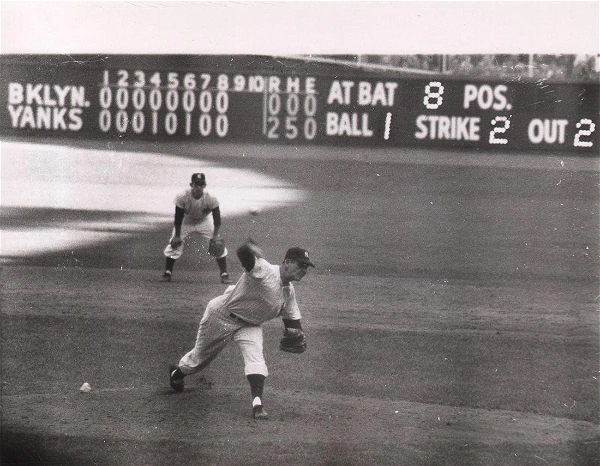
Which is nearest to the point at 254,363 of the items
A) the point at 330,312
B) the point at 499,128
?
the point at 330,312

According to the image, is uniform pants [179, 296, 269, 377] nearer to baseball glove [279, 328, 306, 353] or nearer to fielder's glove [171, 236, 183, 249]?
baseball glove [279, 328, 306, 353]

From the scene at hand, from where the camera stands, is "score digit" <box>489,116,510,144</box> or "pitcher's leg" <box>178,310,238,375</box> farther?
"score digit" <box>489,116,510,144</box>

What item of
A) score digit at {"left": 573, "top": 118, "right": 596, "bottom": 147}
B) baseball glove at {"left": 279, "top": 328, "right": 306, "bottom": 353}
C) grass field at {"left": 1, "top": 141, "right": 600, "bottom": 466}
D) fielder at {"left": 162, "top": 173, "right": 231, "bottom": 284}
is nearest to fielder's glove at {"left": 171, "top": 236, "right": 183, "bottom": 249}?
fielder at {"left": 162, "top": 173, "right": 231, "bottom": 284}

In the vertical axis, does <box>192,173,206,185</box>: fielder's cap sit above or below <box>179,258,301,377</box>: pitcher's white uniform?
above

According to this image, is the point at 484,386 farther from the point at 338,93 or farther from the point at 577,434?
the point at 338,93

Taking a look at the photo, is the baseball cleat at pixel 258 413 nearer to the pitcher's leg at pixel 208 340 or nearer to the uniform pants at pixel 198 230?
the pitcher's leg at pixel 208 340

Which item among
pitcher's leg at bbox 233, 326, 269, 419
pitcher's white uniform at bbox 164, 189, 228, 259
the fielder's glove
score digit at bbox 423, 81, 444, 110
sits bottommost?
pitcher's leg at bbox 233, 326, 269, 419
